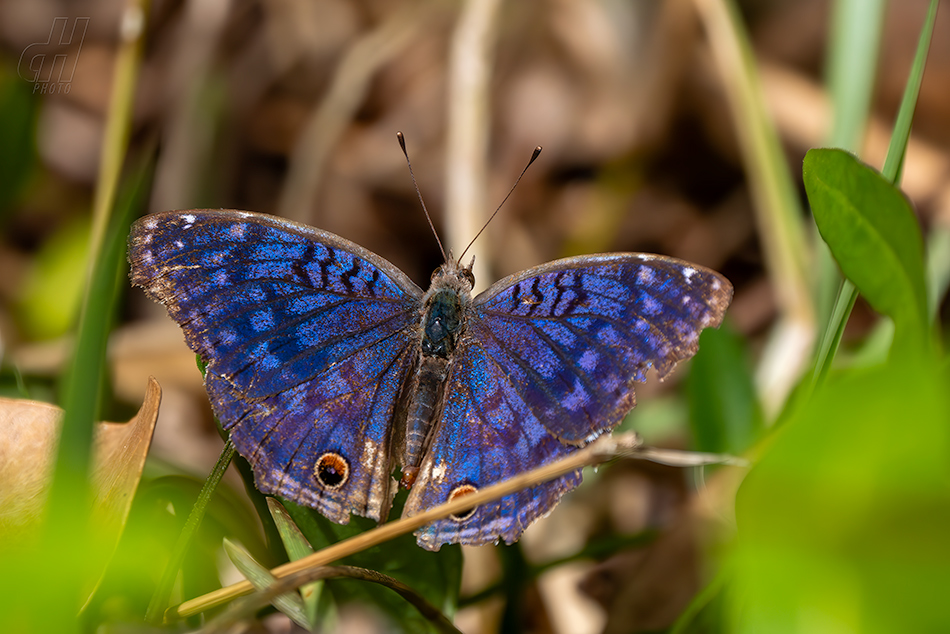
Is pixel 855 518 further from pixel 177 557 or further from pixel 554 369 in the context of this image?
pixel 554 369

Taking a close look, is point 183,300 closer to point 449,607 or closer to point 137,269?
point 137,269

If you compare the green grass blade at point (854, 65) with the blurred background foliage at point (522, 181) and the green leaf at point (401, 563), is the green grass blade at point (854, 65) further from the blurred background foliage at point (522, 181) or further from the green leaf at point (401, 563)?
the green leaf at point (401, 563)

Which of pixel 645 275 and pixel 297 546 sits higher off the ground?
pixel 645 275

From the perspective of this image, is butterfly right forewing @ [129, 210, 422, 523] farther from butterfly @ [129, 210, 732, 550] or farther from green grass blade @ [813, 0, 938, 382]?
green grass blade @ [813, 0, 938, 382]

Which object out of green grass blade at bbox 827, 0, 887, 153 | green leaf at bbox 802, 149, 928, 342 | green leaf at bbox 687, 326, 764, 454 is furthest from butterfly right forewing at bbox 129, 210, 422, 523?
green grass blade at bbox 827, 0, 887, 153

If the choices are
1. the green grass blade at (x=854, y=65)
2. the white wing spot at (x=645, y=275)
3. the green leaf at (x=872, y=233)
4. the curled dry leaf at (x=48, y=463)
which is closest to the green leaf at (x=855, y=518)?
the green leaf at (x=872, y=233)

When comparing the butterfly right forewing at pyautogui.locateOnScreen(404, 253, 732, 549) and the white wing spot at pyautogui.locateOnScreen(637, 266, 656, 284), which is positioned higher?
the white wing spot at pyautogui.locateOnScreen(637, 266, 656, 284)

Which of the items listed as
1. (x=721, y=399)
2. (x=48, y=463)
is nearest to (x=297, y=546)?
(x=48, y=463)
